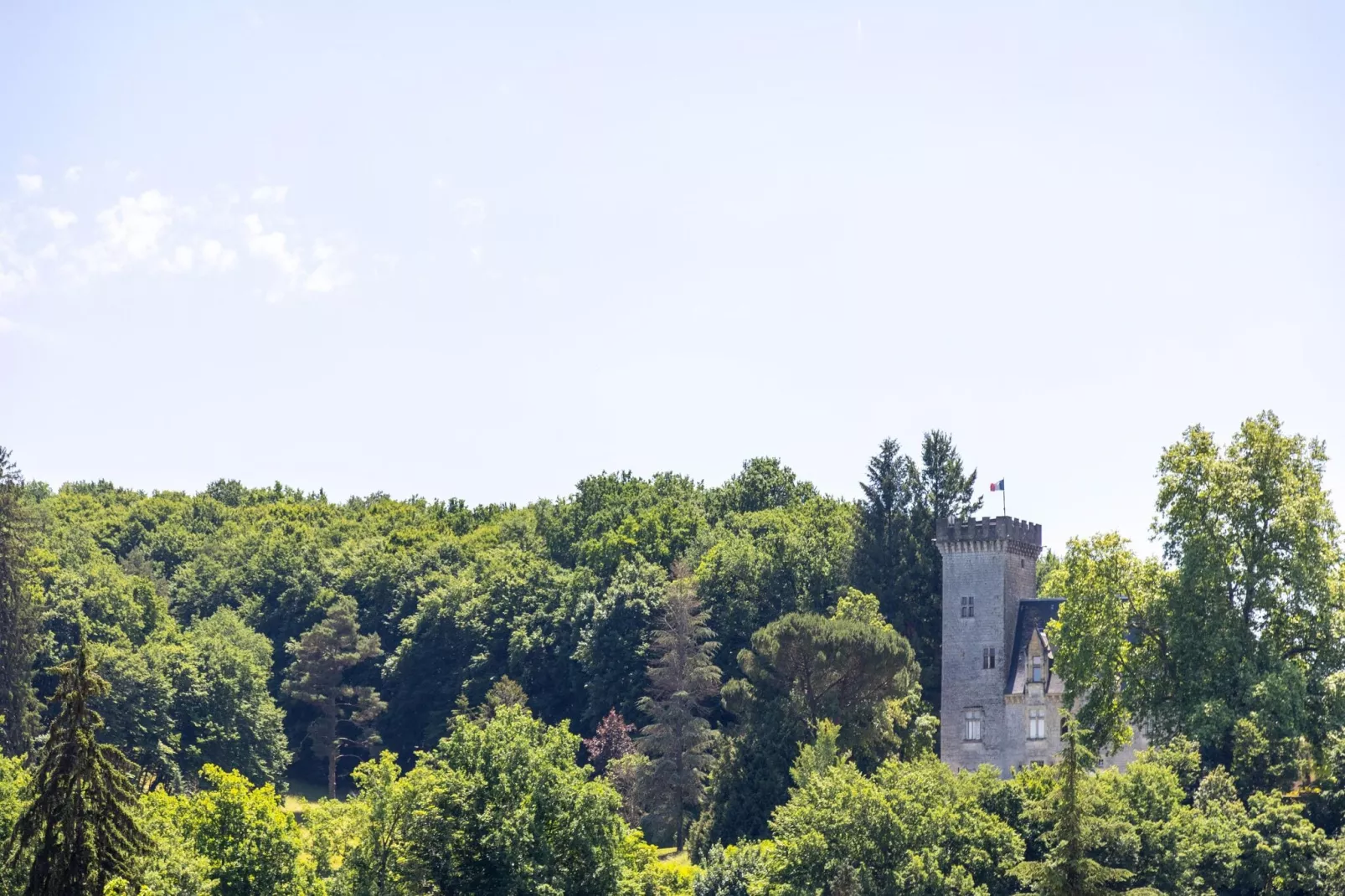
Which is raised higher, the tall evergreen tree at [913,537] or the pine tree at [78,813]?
the tall evergreen tree at [913,537]

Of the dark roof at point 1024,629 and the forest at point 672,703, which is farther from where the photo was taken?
the dark roof at point 1024,629

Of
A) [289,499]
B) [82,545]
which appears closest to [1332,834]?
[82,545]

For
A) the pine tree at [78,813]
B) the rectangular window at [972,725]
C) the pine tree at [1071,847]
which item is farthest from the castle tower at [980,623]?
the pine tree at [78,813]

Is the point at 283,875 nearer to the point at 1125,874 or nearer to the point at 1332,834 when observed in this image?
the point at 1125,874

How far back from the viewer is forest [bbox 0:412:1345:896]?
203 ft

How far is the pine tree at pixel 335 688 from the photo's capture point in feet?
375

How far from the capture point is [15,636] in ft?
314

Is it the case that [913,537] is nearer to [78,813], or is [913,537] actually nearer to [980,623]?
[980,623]

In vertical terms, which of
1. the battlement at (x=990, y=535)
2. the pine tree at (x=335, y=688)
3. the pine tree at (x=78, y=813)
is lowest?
the pine tree at (x=78, y=813)

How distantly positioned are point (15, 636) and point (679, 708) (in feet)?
106

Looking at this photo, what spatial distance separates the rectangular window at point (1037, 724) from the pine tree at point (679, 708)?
49.5 ft

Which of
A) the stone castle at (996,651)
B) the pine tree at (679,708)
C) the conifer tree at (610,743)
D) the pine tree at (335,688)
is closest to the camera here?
the stone castle at (996,651)

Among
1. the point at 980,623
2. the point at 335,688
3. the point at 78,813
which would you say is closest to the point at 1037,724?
the point at 980,623

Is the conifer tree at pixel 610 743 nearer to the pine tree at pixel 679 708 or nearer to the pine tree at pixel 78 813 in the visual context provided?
the pine tree at pixel 679 708
